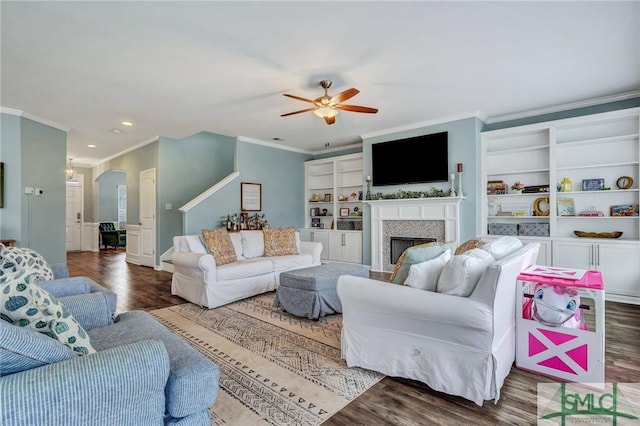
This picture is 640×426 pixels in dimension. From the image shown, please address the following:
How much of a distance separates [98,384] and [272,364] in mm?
1510

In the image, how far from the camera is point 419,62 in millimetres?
3102

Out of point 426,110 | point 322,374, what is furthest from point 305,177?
point 322,374

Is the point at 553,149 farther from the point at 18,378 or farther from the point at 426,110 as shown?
the point at 18,378

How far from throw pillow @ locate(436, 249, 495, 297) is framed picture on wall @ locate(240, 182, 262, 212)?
192 inches

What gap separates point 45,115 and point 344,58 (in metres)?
4.66

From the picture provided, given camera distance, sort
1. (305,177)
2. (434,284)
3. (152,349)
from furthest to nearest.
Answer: (305,177), (434,284), (152,349)

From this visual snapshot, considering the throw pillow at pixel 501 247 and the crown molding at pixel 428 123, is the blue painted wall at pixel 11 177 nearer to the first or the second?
the crown molding at pixel 428 123

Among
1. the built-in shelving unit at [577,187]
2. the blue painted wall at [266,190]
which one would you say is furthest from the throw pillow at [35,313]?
the built-in shelving unit at [577,187]

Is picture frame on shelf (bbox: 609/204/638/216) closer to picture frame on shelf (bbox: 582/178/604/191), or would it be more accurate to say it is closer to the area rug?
picture frame on shelf (bbox: 582/178/604/191)

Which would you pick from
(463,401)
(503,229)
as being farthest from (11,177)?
(503,229)

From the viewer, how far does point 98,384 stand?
101cm

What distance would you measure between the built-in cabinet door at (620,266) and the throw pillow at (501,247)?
88.8 inches

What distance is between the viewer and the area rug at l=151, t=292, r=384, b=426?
183 centimetres

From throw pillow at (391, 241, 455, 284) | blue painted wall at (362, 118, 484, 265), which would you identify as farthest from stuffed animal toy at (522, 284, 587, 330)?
blue painted wall at (362, 118, 484, 265)
